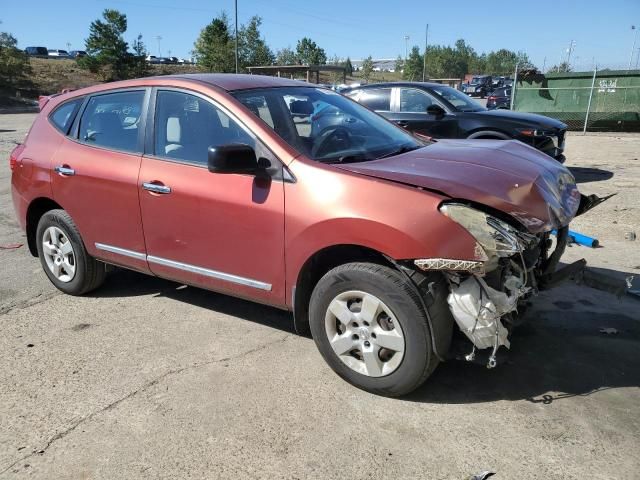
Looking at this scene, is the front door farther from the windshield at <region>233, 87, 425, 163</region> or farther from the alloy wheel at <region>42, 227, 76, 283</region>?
the alloy wheel at <region>42, 227, 76, 283</region>

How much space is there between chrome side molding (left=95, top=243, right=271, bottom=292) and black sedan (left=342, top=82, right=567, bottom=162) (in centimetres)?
585

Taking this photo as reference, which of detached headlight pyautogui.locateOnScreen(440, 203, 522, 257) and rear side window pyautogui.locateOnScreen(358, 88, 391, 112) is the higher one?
rear side window pyautogui.locateOnScreen(358, 88, 391, 112)

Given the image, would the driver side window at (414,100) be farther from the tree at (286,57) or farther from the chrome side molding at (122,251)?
the tree at (286,57)

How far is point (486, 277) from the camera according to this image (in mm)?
2998

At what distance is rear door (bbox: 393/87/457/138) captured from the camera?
9.10 metres

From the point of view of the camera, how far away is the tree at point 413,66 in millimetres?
78938

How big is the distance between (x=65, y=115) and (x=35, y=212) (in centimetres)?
97

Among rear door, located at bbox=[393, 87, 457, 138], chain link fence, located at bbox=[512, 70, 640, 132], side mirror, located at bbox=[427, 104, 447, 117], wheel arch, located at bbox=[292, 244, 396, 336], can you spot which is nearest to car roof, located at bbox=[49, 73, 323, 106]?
wheel arch, located at bbox=[292, 244, 396, 336]

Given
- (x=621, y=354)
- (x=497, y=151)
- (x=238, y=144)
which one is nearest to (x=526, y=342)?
(x=621, y=354)

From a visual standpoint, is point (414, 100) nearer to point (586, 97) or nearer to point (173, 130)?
point (173, 130)

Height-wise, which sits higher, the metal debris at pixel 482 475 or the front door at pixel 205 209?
the front door at pixel 205 209

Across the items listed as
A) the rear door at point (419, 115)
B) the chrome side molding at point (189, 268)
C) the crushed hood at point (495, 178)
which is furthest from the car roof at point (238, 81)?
the rear door at point (419, 115)

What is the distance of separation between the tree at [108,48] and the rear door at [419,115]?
172 feet

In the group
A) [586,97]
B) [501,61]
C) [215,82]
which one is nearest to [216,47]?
[586,97]
